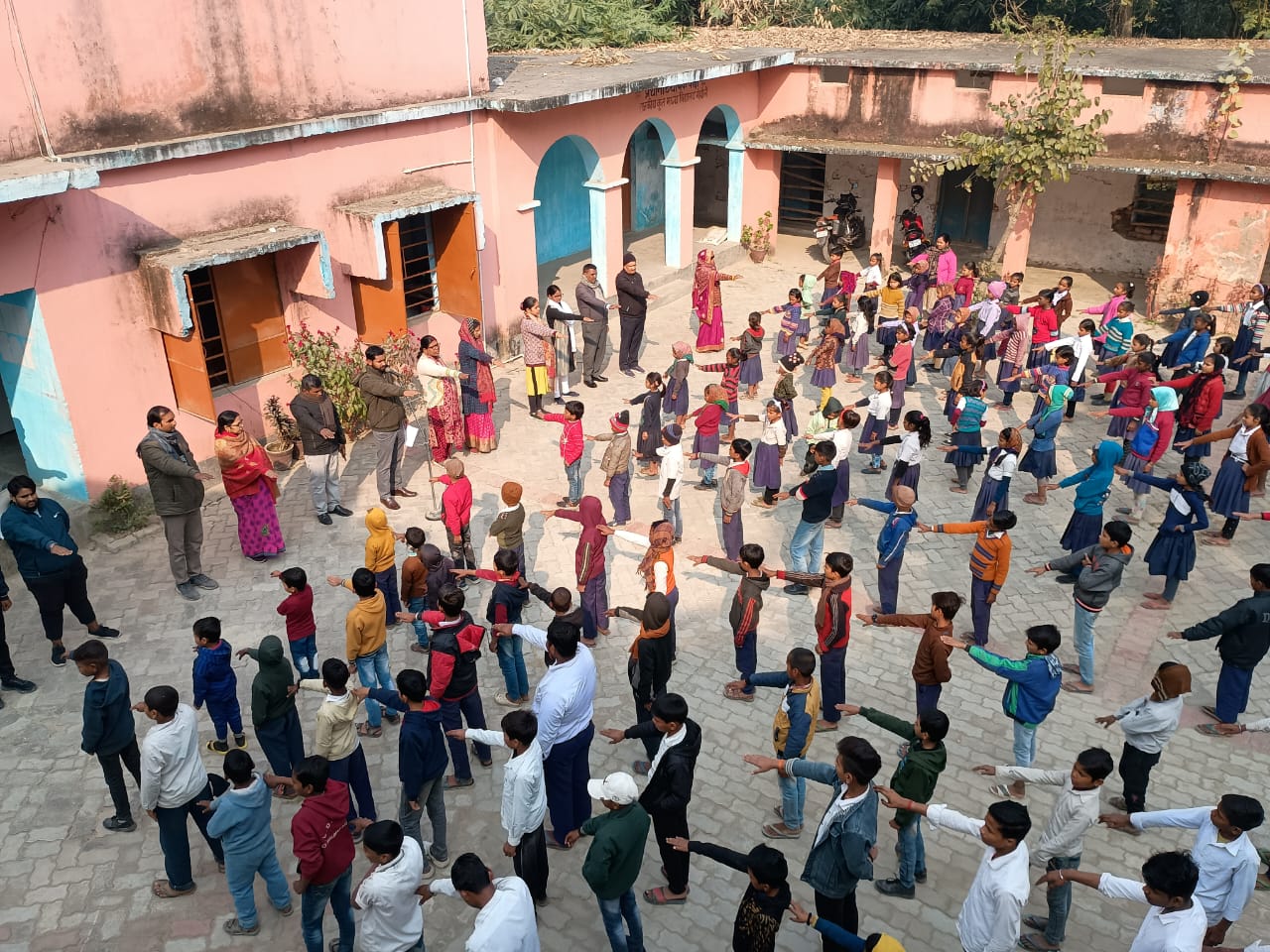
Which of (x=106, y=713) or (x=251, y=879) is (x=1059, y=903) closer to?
(x=251, y=879)

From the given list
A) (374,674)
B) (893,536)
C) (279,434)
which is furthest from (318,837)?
(279,434)

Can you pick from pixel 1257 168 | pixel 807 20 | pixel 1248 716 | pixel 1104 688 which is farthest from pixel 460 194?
pixel 807 20

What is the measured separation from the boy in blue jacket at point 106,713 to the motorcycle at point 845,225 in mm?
15528

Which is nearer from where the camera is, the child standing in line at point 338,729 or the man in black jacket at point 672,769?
the man in black jacket at point 672,769

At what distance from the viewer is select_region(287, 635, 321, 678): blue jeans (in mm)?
7352

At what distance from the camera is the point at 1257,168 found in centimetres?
1449

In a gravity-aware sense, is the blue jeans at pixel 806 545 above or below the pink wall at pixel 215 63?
below

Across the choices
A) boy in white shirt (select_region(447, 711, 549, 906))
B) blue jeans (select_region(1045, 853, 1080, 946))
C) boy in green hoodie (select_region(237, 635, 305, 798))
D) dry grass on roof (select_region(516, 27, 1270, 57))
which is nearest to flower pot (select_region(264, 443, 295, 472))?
boy in green hoodie (select_region(237, 635, 305, 798))

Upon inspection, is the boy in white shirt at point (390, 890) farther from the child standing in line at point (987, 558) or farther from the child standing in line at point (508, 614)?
the child standing in line at point (987, 558)

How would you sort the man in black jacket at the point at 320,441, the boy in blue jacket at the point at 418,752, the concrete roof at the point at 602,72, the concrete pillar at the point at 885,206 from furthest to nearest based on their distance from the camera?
the concrete pillar at the point at 885,206 < the concrete roof at the point at 602,72 < the man in black jacket at the point at 320,441 < the boy in blue jacket at the point at 418,752

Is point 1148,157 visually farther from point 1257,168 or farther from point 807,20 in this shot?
point 807,20

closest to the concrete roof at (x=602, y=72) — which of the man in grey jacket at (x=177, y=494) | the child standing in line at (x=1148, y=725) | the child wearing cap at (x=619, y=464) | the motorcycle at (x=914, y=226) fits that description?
the motorcycle at (x=914, y=226)

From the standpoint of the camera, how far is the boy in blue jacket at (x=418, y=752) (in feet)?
18.1

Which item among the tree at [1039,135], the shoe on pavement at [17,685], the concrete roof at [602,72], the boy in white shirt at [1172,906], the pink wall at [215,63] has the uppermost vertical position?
the pink wall at [215,63]
